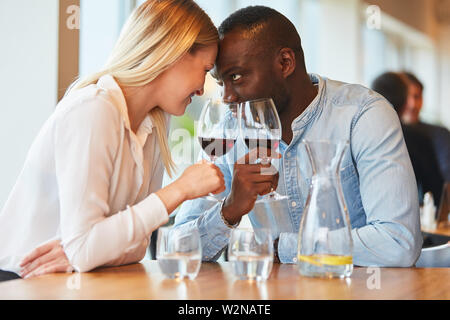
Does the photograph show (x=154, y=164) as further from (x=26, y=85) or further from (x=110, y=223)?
(x=26, y=85)

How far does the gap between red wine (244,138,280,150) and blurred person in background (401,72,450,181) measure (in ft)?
12.9

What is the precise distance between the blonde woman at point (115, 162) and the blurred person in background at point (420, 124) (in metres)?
3.78

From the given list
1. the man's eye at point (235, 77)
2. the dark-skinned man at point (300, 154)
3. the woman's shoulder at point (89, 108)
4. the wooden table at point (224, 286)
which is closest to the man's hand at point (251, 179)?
the dark-skinned man at point (300, 154)

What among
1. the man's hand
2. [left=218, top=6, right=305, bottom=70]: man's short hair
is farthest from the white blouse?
[left=218, top=6, right=305, bottom=70]: man's short hair

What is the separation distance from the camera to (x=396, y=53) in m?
8.45

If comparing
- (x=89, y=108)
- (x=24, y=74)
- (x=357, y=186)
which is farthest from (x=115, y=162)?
(x=24, y=74)

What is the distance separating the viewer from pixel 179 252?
1107 mm

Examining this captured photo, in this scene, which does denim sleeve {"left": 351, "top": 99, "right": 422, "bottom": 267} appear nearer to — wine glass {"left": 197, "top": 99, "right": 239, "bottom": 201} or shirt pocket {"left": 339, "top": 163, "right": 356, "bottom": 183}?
shirt pocket {"left": 339, "top": 163, "right": 356, "bottom": 183}

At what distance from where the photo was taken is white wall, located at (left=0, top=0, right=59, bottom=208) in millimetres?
2459

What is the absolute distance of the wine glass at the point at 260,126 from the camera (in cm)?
136

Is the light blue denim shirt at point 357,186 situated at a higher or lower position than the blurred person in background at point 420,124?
lower

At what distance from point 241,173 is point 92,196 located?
37 cm

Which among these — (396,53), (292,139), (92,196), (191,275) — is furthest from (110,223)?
(396,53)

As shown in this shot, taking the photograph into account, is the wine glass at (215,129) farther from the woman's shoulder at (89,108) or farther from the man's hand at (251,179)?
the woman's shoulder at (89,108)
